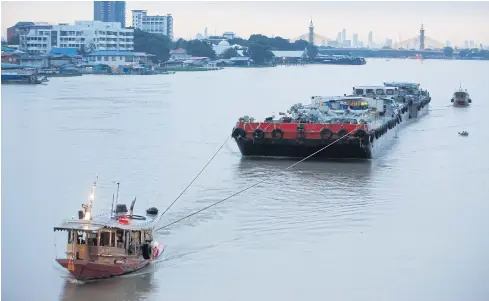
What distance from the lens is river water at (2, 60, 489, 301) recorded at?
656 centimetres

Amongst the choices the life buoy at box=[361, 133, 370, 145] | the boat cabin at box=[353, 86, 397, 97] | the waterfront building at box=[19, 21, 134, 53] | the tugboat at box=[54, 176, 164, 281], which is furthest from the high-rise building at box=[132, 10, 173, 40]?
the tugboat at box=[54, 176, 164, 281]

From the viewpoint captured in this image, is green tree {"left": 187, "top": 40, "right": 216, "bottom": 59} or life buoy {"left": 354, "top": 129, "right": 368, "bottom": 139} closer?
life buoy {"left": 354, "top": 129, "right": 368, "bottom": 139}

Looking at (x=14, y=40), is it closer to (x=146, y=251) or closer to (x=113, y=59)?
(x=113, y=59)

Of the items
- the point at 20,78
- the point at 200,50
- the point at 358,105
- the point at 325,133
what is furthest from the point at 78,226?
the point at 200,50

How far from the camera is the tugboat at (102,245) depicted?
628cm

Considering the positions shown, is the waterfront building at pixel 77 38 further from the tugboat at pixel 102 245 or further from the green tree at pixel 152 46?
the tugboat at pixel 102 245

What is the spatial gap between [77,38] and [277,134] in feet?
128

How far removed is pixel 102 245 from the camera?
20.9 feet

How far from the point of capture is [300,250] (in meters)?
7.45

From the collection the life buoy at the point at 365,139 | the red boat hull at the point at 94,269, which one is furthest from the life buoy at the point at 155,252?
the life buoy at the point at 365,139

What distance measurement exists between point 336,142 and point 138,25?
6728 centimetres

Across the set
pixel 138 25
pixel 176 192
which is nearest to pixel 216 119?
pixel 176 192

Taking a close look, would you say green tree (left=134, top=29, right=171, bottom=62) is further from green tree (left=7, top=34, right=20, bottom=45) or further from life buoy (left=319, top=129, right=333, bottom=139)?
life buoy (left=319, top=129, right=333, bottom=139)

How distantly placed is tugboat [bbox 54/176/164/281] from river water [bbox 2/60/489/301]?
0.32ft
